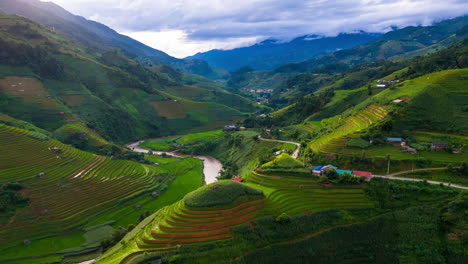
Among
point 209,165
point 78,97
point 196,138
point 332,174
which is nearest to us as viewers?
point 332,174

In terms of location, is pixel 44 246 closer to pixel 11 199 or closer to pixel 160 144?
pixel 11 199

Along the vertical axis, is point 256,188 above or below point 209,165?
above

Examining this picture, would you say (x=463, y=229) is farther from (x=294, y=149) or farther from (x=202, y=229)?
(x=294, y=149)

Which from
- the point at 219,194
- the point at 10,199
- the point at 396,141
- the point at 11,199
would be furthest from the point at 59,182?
the point at 396,141

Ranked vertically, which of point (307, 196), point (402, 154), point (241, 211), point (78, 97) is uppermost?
point (78, 97)

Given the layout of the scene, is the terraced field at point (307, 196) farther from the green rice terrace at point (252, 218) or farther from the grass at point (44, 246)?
the grass at point (44, 246)

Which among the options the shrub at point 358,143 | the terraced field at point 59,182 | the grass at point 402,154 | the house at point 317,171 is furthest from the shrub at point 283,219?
the terraced field at point 59,182

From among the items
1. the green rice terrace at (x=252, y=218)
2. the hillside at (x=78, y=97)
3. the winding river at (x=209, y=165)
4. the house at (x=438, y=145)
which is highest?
the hillside at (x=78, y=97)
